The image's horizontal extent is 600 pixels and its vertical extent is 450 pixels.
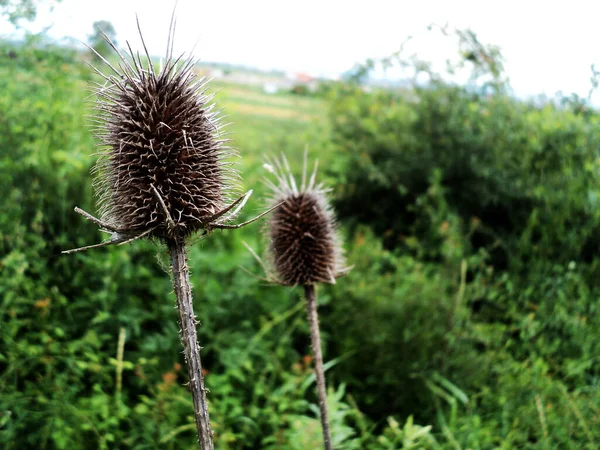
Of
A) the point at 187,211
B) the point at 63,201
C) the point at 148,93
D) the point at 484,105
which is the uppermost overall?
the point at 484,105

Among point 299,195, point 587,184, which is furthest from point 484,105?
point 299,195

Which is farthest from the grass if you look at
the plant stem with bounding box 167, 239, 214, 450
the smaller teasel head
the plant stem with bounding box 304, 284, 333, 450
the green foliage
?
Result: the plant stem with bounding box 167, 239, 214, 450

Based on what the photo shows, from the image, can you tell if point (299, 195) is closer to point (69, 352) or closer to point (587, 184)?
point (69, 352)

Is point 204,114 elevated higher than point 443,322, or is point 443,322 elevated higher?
point 204,114

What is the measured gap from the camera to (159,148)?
1883 millimetres

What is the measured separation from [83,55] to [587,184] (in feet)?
14.4

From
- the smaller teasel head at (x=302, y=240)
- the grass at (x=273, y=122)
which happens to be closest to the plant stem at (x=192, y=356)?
the smaller teasel head at (x=302, y=240)

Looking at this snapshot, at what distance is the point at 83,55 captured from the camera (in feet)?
15.1

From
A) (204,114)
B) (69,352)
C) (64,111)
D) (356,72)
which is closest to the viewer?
(204,114)

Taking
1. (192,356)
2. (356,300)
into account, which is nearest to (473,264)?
(356,300)

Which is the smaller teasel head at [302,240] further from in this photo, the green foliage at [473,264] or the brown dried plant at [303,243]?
the green foliage at [473,264]

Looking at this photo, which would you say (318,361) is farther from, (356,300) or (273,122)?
(273,122)

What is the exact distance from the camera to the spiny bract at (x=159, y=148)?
6.13 feet

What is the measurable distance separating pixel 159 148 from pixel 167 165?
0.07m
